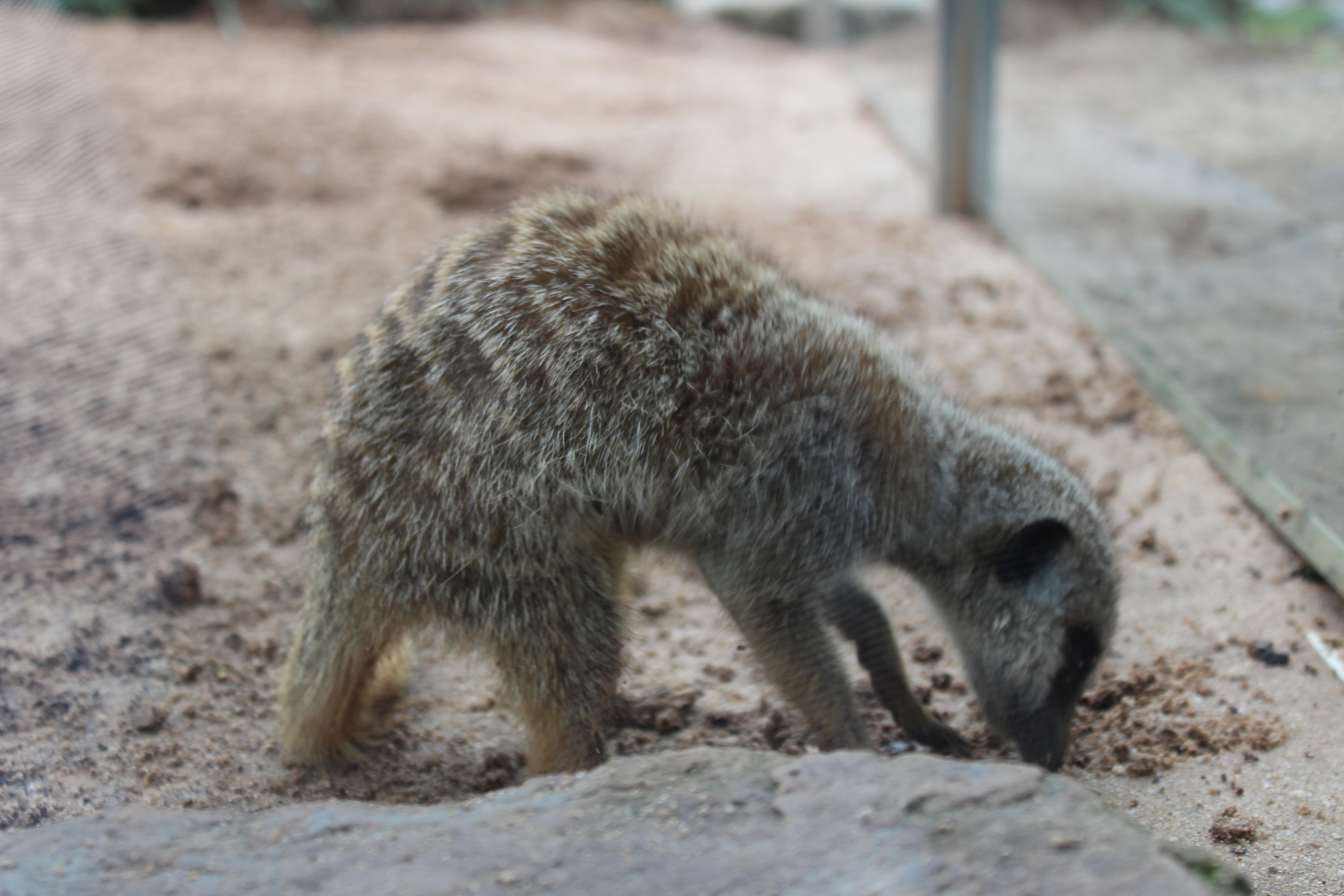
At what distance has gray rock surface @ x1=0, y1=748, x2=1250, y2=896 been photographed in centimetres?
170

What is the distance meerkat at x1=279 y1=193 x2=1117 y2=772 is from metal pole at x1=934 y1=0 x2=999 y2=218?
3865mm

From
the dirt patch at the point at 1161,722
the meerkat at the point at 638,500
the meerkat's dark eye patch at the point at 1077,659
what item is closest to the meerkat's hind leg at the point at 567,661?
the meerkat at the point at 638,500

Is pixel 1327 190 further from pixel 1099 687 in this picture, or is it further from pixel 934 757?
pixel 934 757

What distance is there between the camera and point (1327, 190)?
3.31 metres

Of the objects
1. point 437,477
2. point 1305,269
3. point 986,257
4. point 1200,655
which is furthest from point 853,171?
point 437,477

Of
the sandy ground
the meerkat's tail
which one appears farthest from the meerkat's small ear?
the meerkat's tail

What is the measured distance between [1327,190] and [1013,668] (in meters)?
1.89

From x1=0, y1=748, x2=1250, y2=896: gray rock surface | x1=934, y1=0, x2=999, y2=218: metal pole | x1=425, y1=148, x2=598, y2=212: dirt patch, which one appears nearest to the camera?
x1=0, y1=748, x2=1250, y2=896: gray rock surface

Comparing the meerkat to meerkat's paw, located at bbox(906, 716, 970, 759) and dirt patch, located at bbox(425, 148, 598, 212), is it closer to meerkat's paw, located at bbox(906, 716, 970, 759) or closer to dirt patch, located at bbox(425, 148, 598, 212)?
meerkat's paw, located at bbox(906, 716, 970, 759)

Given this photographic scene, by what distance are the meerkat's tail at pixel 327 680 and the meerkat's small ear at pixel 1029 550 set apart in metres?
1.58

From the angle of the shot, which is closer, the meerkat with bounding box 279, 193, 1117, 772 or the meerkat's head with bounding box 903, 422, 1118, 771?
the meerkat with bounding box 279, 193, 1117, 772

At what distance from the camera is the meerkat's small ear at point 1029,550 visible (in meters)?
2.69

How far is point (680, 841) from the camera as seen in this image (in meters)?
1.84

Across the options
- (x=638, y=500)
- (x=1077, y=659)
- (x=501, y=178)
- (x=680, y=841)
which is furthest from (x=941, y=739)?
(x=501, y=178)
